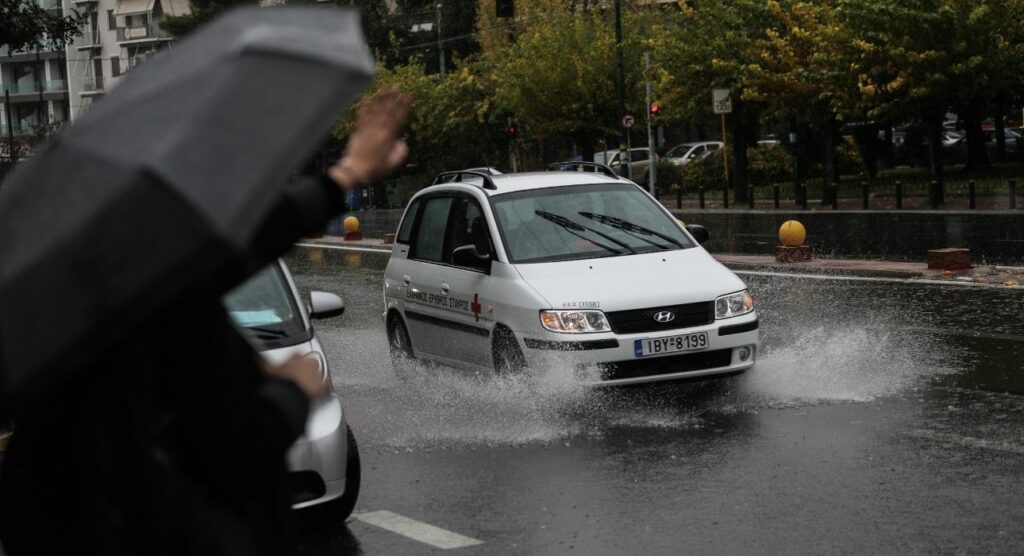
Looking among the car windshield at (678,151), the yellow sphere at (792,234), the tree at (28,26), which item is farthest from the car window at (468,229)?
the car windshield at (678,151)

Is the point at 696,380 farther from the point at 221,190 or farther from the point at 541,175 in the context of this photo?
the point at 221,190

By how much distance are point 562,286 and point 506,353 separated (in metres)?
0.58

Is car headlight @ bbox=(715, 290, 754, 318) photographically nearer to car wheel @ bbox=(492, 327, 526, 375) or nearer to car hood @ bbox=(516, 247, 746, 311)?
car hood @ bbox=(516, 247, 746, 311)

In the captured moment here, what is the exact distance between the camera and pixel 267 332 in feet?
24.1

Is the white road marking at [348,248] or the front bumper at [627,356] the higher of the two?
the front bumper at [627,356]

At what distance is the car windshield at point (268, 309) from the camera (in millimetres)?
7371

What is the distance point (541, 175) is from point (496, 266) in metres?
1.40

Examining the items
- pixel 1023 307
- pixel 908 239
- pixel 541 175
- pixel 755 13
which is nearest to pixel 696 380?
pixel 541 175

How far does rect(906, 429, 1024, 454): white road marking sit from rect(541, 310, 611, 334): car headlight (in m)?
2.08

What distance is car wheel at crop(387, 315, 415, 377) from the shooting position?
11.7 m

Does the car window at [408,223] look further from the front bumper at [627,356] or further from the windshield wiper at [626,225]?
the front bumper at [627,356]

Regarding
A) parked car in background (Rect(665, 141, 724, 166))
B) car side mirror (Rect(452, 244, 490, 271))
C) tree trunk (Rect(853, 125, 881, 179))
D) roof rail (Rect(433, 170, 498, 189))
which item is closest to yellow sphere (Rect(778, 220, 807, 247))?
roof rail (Rect(433, 170, 498, 189))

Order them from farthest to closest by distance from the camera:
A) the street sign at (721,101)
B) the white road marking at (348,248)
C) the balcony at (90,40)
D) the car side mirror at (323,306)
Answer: the balcony at (90,40) → the street sign at (721,101) → the white road marking at (348,248) → the car side mirror at (323,306)

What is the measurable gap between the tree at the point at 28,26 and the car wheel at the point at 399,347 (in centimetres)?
773
